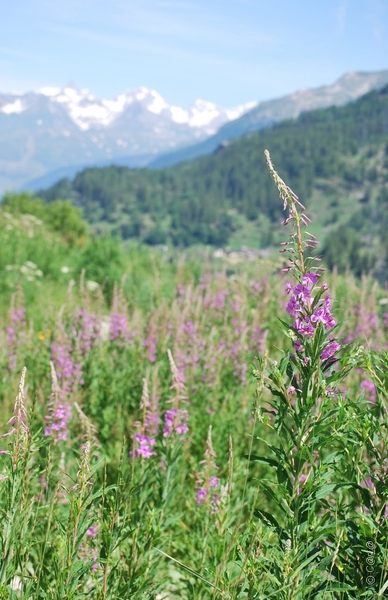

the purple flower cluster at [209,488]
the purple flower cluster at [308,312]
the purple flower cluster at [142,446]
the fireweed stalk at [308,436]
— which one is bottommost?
the purple flower cluster at [209,488]

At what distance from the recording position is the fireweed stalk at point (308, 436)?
2.23 m

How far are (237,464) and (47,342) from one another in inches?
92.1

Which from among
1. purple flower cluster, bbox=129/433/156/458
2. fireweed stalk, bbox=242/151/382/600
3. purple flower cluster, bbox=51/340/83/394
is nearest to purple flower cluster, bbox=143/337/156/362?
purple flower cluster, bbox=51/340/83/394

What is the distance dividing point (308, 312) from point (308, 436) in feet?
1.56

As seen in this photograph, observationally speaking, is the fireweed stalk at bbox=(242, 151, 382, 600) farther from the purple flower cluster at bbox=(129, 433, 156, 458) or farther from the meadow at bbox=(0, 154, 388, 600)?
the purple flower cluster at bbox=(129, 433, 156, 458)

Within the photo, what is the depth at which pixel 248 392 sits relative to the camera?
564 centimetres

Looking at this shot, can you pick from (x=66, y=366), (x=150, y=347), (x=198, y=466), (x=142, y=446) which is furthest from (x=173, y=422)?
(x=150, y=347)

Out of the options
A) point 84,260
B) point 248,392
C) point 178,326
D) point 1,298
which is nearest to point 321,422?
point 248,392

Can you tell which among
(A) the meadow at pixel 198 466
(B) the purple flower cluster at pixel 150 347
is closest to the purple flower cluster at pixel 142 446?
(A) the meadow at pixel 198 466

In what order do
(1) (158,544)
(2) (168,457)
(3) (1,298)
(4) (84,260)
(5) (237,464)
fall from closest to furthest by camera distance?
(1) (158,544) → (2) (168,457) → (5) (237,464) → (3) (1,298) → (4) (84,260)

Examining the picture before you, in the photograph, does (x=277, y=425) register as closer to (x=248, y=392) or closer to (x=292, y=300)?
(x=292, y=300)

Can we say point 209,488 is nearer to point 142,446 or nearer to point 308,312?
point 142,446

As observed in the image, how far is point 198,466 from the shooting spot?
14.7ft

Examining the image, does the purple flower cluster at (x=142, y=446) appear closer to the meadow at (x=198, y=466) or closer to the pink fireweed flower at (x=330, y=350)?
the meadow at (x=198, y=466)
